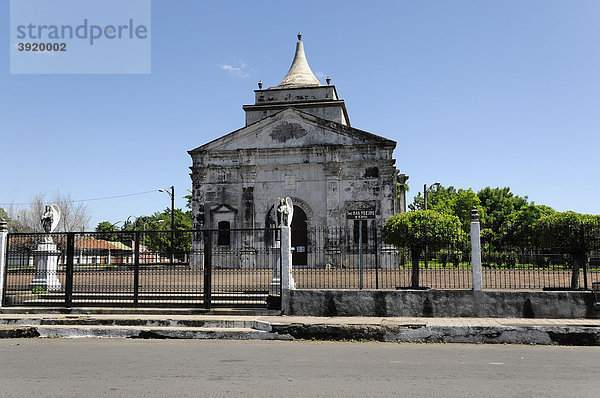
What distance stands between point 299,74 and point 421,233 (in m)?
26.4

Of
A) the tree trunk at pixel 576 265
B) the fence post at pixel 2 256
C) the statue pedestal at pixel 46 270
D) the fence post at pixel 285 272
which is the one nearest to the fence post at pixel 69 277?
the statue pedestal at pixel 46 270

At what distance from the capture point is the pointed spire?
35031 mm

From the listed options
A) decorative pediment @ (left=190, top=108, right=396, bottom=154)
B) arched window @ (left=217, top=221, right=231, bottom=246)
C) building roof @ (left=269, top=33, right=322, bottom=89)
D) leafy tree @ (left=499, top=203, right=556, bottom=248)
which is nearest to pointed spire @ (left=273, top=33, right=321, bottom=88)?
building roof @ (left=269, top=33, right=322, bottom=89)

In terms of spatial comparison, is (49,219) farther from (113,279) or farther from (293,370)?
(293,370)

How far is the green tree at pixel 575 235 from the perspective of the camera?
35.7ft

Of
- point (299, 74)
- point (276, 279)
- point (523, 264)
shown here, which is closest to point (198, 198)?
point (299, 74)

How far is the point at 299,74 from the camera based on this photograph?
36031 mm

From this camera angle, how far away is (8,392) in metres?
5.61

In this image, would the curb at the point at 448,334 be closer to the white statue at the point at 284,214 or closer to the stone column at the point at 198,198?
the white statue at the point at 284,214

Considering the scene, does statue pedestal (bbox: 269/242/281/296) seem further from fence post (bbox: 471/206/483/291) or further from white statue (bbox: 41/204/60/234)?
white statue (bbox: 41/204/60/234)

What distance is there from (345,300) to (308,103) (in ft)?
77.7

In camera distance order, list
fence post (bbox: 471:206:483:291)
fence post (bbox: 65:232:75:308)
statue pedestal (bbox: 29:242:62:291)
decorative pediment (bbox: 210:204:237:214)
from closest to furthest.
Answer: fence post (bbox: 471:206:483:291) → fence post (bbox: 65:232:75:308) → statue pedestal (bbox: 29:242:62:291) → decorative pediment (bbox: 210:204:237:214)

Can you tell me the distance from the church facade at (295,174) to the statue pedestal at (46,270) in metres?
13.8

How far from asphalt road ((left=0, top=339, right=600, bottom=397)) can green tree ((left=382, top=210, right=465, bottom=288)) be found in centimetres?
350
